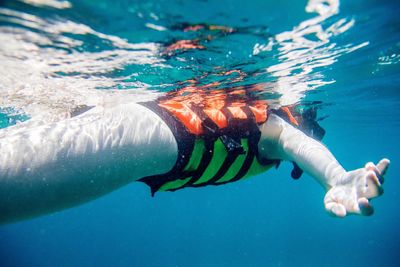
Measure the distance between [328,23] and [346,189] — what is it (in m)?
3.68

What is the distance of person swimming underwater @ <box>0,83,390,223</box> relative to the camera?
8.59 feet

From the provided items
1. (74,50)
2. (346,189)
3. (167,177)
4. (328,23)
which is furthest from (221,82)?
(346,189)

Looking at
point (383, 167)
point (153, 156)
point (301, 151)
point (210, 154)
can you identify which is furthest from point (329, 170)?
point (153, 156)

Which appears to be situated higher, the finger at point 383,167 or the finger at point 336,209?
the finger at point 383,167

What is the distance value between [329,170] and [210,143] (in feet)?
5.36

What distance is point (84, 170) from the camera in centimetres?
283

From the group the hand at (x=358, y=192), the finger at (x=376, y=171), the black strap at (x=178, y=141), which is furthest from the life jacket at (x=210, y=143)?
the finger at (x=376, y=171)

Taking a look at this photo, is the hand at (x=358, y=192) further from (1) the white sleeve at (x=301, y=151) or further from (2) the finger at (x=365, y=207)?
(1) the white sleeve at (x=301, y=151)

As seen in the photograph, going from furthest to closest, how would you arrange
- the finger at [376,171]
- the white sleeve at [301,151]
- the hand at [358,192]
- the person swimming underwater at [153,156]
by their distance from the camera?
the white sleeve at [301,151] → the finger at [376,171] → the hand at [358,192] → the person swimming underwater at [153,156]

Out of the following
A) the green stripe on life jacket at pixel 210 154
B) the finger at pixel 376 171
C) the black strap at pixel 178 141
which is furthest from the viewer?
the green stripe on life jacket at pixel 210 154

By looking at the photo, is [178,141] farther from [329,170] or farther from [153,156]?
[329,170]

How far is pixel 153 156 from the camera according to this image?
11.8 ft

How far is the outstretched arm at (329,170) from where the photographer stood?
9.37ft

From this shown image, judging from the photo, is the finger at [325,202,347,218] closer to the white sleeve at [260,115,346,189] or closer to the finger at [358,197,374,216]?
the finger at [358,197,374,216]
